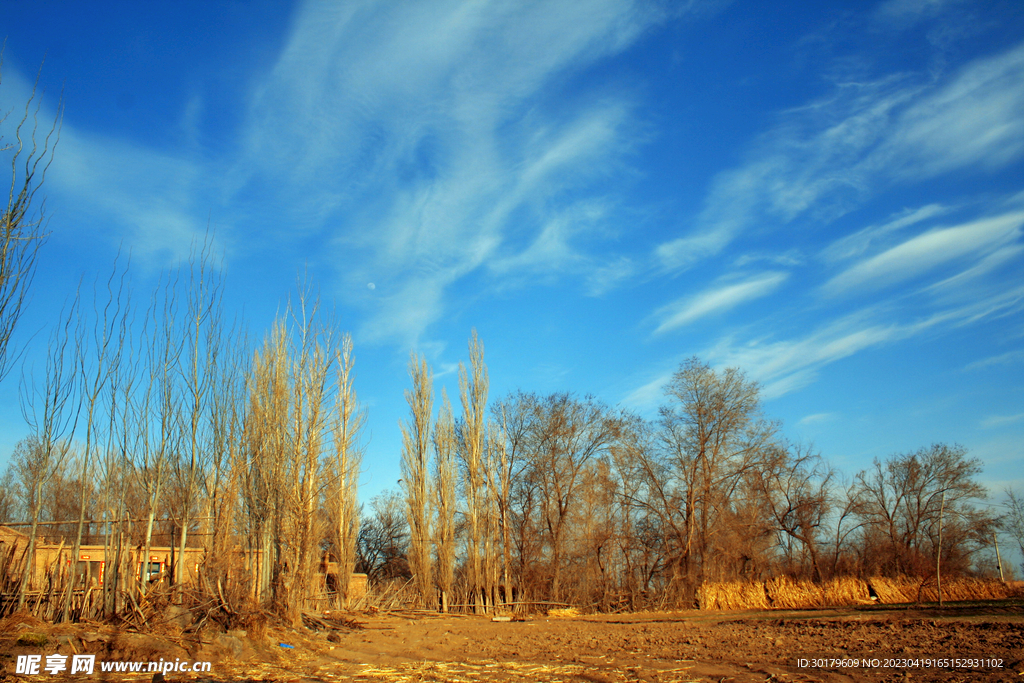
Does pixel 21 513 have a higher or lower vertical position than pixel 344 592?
higher

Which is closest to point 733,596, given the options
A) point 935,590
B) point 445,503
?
point 935,590

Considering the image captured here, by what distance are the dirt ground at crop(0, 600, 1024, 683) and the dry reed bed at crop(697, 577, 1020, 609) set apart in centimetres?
385

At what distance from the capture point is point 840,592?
18359 mm

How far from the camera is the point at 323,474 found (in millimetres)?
Answer: 15250

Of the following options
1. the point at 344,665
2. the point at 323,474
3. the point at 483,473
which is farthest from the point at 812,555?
the point at 344,665

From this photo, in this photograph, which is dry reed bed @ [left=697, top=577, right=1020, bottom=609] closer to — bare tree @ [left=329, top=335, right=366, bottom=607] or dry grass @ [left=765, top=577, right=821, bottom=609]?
dry grass @ [left=765, top=577, right=821, bottom=609]

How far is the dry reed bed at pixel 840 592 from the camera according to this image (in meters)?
15.9

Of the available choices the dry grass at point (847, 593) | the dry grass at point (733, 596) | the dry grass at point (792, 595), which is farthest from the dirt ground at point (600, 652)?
the dry grass at point (733, 596)

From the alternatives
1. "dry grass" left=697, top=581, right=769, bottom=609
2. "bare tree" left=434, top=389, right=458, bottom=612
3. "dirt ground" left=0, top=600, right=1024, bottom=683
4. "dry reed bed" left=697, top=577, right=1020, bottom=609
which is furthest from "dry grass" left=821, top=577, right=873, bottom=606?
"bare tree" left=434, top=389, right=458, bottom=612

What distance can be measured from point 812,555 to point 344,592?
746 inches

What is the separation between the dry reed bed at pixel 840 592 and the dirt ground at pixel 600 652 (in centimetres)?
385

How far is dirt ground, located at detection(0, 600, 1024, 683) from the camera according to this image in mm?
6676

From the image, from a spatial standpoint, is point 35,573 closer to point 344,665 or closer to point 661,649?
point 344,665

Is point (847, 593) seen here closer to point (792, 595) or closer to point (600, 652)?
point (792, 595)
